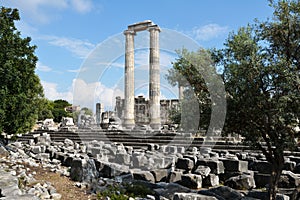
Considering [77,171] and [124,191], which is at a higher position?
[77,171]

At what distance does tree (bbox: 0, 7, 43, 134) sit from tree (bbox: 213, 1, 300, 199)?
8.47 meters

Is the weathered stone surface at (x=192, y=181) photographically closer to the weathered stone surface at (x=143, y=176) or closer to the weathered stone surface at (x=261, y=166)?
the weathered stone surface at (x=143, y=176)

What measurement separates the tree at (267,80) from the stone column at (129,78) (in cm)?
2536

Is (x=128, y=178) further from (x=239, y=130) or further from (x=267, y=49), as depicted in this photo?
(x=267, y=49)

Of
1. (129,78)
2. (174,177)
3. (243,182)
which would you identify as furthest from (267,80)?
(129,78)

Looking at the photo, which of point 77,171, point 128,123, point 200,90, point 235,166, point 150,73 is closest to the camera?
point 200,90

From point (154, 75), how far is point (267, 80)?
2448 centimetres

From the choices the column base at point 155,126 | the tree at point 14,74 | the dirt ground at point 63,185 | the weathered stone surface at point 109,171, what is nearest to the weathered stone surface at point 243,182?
the weathered stone surface at point 109,171

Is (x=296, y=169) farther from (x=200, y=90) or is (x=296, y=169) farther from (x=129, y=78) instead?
(x=129, y=78)

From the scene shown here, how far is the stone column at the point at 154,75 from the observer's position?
30.0m

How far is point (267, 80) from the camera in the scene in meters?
5.76

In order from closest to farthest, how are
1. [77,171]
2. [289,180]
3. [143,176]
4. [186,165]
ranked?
[77,171] < [289,180] < [143,176] < [186,165]

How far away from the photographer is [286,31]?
6016 mm

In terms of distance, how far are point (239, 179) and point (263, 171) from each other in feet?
6.61
